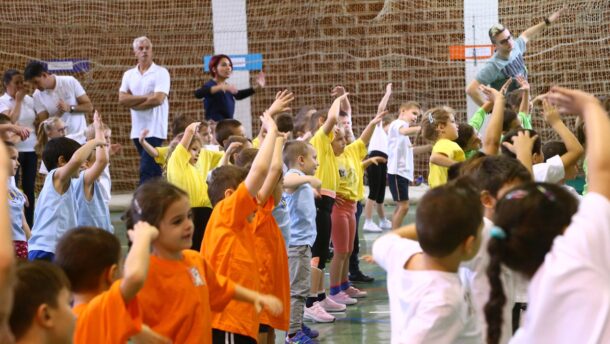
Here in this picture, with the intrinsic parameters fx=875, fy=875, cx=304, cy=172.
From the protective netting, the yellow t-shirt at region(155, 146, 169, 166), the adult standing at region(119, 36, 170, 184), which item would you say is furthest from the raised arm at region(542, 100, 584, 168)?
the protective netting

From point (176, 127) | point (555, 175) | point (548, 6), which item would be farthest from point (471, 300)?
point (548, 6)

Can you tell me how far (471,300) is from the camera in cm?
268

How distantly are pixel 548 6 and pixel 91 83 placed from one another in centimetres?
607

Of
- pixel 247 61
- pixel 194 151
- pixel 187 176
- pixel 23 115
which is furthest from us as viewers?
pixel 247 61

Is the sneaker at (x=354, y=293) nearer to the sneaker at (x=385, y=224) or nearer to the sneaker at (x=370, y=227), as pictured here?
the sneaker at (x=370, y=227)

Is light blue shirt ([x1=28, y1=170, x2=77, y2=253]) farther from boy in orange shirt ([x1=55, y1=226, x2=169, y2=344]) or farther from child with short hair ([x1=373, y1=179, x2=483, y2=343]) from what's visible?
child with short hair ([x1=373, y1=179, x2=483, y2=343])

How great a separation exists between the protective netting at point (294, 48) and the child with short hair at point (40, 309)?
9421 millimetres

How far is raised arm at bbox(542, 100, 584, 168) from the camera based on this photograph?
3908mm

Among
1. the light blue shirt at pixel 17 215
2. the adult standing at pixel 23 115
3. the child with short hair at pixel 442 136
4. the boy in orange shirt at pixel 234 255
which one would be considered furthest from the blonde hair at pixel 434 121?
the adult standing at pixel 23 115

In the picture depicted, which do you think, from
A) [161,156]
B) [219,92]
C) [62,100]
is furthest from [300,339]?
[62,100]

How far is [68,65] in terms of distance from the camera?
11719 millimetres

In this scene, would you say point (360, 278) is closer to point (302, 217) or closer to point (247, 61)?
point (302, 217)

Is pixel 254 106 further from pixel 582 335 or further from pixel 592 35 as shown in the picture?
pixel 582 335

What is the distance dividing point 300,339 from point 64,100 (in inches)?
172
